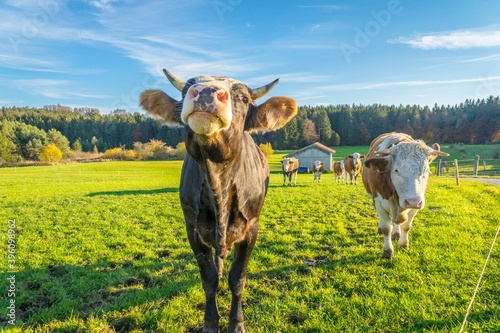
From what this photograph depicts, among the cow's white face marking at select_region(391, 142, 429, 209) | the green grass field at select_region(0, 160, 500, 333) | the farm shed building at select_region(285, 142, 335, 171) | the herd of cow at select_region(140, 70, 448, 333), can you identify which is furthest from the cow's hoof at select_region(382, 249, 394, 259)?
the farm shed building at select_region(285, 142, 335, 171)

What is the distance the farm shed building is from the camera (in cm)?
5344

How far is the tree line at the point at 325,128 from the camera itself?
223 feet

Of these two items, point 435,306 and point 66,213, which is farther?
point 66,213

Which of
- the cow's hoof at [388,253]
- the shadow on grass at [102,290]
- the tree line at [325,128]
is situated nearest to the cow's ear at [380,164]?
the cow's hoof at [388,253]

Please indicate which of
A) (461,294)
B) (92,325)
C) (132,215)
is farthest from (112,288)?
(132,215)

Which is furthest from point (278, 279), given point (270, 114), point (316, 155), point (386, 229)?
point (316, 155)

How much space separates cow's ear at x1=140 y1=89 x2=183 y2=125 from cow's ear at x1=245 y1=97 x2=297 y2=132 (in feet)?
2.27

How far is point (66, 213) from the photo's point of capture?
9.98m

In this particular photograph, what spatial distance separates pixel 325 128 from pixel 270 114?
81.0m

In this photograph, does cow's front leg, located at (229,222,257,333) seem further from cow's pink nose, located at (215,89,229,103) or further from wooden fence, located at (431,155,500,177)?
wooden fence, located at (431,155,500,177)

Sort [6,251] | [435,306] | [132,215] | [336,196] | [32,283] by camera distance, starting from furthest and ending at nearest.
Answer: [336,196] < [132,215] < [6,251] < [32,283] < [435,306]

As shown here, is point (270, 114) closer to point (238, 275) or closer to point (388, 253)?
point (238, 275)

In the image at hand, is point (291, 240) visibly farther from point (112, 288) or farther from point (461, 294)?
point (112, 288)

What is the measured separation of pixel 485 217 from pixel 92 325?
30.4ft
